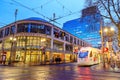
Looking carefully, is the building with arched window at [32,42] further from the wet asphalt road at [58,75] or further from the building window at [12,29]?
the wet asphalt road at [58,75]

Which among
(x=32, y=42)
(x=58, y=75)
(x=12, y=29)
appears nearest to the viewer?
(x=58, y=75)

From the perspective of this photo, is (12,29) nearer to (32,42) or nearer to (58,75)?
(32,42)

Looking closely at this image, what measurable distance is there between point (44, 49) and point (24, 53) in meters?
5.80

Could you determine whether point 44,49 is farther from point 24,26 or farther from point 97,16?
point 97,16

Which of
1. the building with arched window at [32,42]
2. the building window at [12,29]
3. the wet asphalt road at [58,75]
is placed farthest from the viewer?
the building window at [12,29]

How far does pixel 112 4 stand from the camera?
823 inches

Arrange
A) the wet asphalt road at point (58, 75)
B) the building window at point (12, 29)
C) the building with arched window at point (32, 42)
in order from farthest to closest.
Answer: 1. the building window at point (12, 29)
2. the building with arched window at point (32, 42)
3. the wet asphalt road at point (58, 75)

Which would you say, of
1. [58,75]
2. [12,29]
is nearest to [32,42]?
[12,29]

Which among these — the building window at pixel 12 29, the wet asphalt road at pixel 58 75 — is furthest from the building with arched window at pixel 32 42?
the wet asphalt road at pixel 58 75

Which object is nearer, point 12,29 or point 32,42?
point 32,42

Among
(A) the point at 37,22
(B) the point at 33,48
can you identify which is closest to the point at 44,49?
(B) the point at 33,48

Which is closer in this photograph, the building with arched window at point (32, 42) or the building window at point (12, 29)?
the building with arched window at point (32, 42)

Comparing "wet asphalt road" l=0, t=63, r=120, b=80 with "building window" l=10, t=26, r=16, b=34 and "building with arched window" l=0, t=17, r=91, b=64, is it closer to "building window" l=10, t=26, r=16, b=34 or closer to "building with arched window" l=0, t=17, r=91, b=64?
"building with arched window" l=0, t=17, r=91, b=64

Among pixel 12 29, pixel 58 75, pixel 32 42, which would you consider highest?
pixel 12 29
